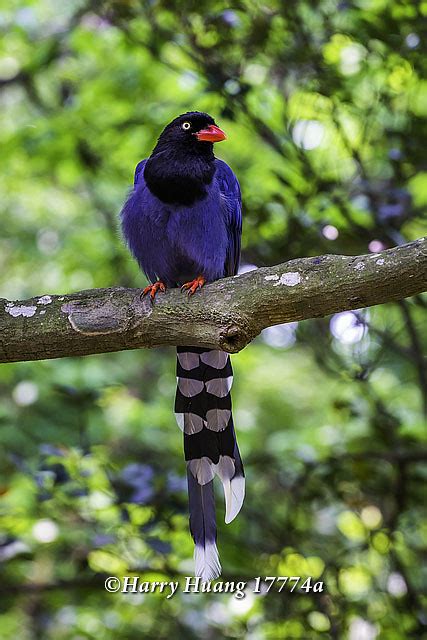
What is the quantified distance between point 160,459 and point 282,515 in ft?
3.67

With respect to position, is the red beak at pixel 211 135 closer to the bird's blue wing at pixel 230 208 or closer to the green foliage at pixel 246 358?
the bird's blue wing at pixel 230 208

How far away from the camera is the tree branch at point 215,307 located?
257 centimetres

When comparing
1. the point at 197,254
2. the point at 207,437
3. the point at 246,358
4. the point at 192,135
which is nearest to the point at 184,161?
the point at 192,135

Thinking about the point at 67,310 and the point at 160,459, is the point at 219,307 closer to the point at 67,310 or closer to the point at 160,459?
the point at 67,310

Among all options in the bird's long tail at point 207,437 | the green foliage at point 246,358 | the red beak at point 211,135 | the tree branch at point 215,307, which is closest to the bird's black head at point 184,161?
the red beak at point 211,135

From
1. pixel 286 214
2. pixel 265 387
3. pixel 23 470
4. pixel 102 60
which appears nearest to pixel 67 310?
pixel 23 470

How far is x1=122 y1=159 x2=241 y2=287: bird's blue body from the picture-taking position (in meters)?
3.90

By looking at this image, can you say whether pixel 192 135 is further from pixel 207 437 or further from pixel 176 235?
pixel 207 437

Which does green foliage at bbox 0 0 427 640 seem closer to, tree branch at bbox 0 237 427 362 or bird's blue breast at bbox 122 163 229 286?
bird's blue breast at bbox 122 163 229 286

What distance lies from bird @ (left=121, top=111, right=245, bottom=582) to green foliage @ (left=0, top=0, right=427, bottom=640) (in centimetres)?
45

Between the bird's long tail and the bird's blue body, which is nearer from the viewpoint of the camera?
the bird's long tail

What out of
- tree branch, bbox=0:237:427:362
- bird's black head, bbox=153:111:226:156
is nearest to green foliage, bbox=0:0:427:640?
bird's black head, bbox=153:111:226:156

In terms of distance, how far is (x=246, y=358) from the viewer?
635 centimetres

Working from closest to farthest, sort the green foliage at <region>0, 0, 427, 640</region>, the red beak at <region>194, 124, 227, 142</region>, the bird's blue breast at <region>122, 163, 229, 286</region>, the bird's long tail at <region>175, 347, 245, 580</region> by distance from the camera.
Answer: the bird's long tail at <region>175, 347, 245, 580</region>
the bird's blue breast at <region>122, 163, 229, 286</region>
the red beak at <region>194, 124, 227, 142</region>
the green foliage at <region>0, 0, 427, 640</region>
